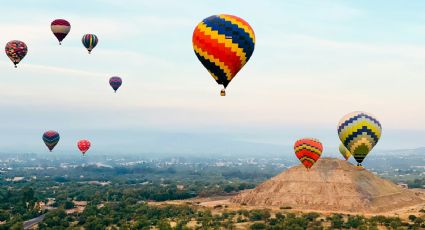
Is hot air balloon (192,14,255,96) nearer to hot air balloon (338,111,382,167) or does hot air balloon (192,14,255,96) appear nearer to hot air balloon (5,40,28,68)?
hot air balloon (338,111,382,167)

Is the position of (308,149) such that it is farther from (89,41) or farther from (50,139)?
(50,139)

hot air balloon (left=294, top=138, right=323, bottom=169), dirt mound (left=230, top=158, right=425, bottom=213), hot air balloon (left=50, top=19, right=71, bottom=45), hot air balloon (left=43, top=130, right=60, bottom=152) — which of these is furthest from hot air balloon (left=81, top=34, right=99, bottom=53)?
dirt mound (left=230, top=158, right=425, bottom=213)

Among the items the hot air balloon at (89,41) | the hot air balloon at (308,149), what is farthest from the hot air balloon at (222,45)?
the hot air balloon at (89,41)

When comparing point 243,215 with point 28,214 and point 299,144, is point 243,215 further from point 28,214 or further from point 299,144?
point 28,214

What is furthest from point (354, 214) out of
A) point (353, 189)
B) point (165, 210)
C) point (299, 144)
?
point (165, 210)

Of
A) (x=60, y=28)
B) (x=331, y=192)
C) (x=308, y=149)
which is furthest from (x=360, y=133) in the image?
(x=60, y=28)

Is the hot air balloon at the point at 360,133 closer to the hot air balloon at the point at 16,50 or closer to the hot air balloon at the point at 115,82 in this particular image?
the hot air balloon at the point at 115,82
